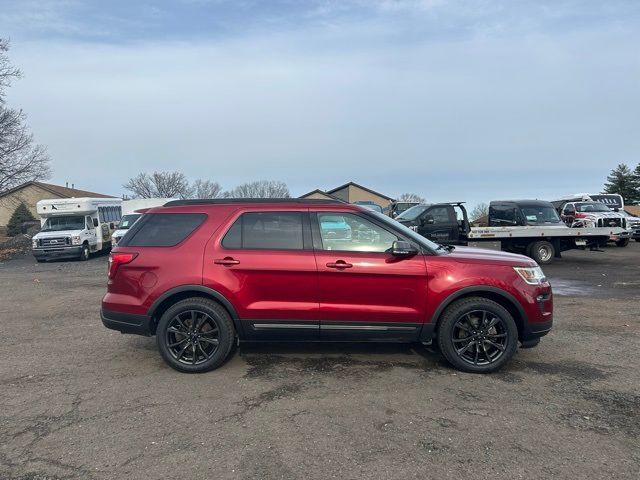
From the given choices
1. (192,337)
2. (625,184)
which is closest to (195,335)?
(192,337)

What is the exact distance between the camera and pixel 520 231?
14984 millimetres

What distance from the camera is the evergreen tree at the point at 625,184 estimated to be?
188 ft

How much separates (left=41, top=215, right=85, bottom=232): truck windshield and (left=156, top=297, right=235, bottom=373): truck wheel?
57.4 feet

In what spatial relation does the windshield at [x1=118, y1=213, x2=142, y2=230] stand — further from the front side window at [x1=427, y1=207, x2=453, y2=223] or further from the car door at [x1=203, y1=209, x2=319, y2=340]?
the car door at [x1=203, y1=209, x2=319, y2=340]

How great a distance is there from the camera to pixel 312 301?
488 cm

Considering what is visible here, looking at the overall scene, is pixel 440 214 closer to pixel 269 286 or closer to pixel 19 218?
pixel 269 286

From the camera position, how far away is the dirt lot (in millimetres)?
3219

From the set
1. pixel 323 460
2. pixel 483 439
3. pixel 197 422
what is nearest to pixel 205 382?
pixel 197 422

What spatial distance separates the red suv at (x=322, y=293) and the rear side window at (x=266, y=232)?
0.04 ft

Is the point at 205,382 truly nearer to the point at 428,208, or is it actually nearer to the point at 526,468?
the point at 526,468

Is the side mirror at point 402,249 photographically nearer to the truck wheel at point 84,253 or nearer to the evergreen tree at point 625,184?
the truck wheel at point 84,253

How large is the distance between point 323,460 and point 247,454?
54cm

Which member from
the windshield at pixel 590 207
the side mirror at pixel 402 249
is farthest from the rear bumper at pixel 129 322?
the windshield at pixel 590 207

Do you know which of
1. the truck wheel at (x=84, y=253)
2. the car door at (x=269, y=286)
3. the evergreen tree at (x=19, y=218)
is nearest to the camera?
the car door at (x=269, y=286)
